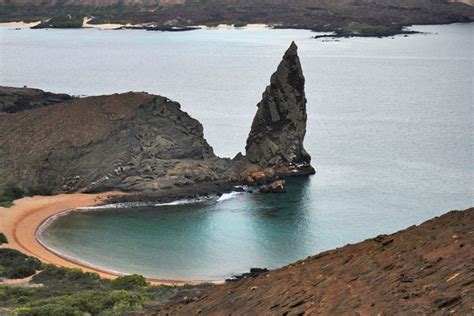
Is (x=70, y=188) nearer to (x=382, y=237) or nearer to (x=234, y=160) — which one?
(x=234, y=160)

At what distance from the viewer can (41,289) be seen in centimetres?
2777

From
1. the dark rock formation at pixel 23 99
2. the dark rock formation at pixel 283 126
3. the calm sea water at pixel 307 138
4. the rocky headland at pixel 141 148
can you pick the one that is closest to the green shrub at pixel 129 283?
the calm sea water at pixel 307 138

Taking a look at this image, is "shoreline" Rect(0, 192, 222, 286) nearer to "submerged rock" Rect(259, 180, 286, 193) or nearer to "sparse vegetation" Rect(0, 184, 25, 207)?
"sparse vegetation" Rect(0, 184, 25, 207)

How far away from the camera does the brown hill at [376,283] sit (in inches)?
504

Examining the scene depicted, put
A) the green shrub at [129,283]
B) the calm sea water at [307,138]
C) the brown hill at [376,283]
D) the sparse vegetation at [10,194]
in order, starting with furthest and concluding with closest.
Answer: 1. the sparse vegetation at [10,194]
2. the calm sea water at [307,138]
3. the green shrub at [129,283]
4. the brown hill at [376,283]

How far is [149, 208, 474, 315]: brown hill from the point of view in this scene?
12797 mm

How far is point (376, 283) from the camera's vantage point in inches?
559

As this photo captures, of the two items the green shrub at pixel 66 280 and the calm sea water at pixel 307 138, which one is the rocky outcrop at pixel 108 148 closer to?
the calm sea water at pixel 307 138

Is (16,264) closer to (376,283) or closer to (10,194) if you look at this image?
(10,194)

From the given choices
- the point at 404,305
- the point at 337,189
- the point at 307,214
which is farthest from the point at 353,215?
the point at 404,305

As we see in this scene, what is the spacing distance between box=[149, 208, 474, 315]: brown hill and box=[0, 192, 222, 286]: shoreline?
16.9 metres

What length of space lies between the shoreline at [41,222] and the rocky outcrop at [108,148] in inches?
46.8

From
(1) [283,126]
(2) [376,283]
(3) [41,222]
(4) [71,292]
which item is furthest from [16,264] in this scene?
(1) [283,126]

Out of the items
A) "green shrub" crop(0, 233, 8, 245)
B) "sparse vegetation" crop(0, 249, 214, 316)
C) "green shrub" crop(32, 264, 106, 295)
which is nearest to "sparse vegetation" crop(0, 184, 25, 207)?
"green shrub" crop(0, 233, 8, 245)
